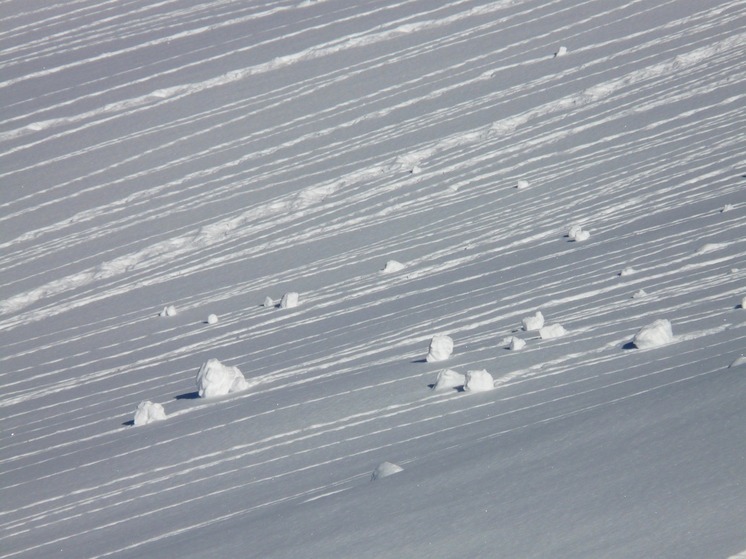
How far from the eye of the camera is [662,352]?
10.8ft

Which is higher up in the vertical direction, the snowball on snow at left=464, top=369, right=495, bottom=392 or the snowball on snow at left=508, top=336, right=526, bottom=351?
the snowball on snow at left=508, top=336, right=526, bottom=351

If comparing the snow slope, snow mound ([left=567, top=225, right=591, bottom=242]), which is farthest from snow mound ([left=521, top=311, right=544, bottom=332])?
snow mound ([left=567, top=225, right=591, bottom=242])

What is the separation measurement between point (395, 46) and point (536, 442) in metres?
6.73

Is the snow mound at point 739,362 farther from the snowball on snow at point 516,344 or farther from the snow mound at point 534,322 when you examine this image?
the snow mound at point 534,322

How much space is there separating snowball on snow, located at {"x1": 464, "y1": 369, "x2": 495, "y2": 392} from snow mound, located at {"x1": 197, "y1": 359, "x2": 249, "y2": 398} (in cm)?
125

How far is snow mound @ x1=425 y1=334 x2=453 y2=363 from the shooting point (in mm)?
3947

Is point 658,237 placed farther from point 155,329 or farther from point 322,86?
point 322,86

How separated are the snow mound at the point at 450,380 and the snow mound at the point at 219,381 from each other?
1094mm

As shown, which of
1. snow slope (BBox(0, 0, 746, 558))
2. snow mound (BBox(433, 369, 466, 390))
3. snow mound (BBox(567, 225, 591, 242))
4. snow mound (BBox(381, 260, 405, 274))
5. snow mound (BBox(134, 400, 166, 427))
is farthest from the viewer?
snow mound (BBox(381, 260, 405, 274))

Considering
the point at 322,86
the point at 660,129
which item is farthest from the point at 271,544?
the point at 322,86

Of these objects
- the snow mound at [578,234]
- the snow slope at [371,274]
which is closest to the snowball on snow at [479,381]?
the snow slope at [371,274]

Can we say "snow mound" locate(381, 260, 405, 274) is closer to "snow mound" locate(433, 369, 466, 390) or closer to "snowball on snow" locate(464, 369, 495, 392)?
"snow mound" locate(433, 369, 466, 390)

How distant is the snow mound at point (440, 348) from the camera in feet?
13.0

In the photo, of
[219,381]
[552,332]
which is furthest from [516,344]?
[219,381]
